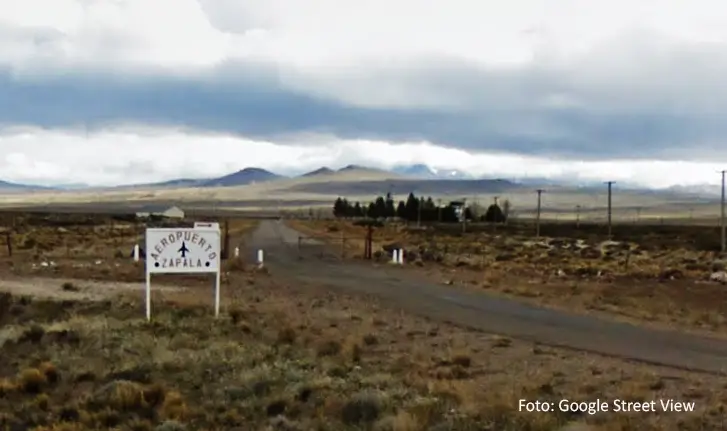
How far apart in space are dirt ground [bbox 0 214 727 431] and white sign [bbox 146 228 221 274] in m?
1.04

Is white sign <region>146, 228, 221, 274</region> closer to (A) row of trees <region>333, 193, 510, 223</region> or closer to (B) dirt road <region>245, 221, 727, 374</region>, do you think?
(B) dirt road <region>245, 221, 727, 374</region>

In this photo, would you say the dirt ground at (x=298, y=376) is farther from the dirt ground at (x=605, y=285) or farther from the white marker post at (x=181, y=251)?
the dirt ground at (x=605, y=285)

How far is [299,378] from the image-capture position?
39.9 ft

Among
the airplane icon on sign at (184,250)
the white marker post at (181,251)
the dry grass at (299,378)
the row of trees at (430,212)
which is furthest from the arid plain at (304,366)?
the row of trees at (430,212)

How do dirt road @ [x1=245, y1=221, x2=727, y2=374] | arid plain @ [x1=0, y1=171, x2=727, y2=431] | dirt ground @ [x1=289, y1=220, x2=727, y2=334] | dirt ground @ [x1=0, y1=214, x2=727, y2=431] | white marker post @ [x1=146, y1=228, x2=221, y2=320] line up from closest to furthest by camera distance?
1. dirt ground @ [x1=0, y1=214, x2=727, y2=431]
2. arid plain @ [x1=0, y1=171, x2=727, y2=431]
3. dirt road @ [x1=245, y1=221, x2=727, y2=374]
4. white marker post @ [x1=146, y1=228, x2=221, y2=320]
5. dirt ground @ [x1=289, y1=220, x2=727, y2=334]

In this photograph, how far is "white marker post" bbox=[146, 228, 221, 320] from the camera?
18.1 m

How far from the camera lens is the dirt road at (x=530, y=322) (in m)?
14.8

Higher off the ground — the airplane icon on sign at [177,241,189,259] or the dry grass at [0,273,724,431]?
the airplane icon on sign at [177,241,189,259]

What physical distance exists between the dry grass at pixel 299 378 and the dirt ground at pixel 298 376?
26 millimetres

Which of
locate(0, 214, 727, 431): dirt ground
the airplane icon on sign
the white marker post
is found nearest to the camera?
locate(0, 214, 727, 431): dirt ground

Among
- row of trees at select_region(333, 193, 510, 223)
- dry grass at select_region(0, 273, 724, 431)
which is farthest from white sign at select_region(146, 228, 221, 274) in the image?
row of trees at select_region(333, 193, 510, 223)

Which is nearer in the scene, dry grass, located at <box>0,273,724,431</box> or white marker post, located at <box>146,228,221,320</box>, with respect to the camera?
dry grass, located at <box>0,273,724,431</box>

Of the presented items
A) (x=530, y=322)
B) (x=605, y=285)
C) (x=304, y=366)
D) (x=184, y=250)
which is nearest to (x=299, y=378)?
(x=304, y=366)

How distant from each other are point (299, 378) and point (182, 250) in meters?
6.83
